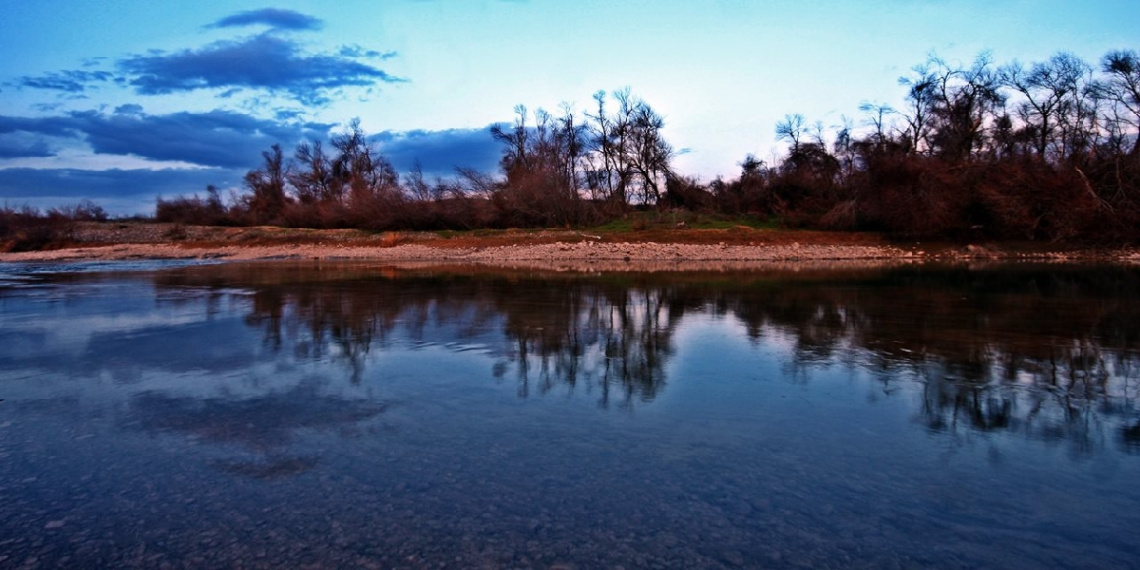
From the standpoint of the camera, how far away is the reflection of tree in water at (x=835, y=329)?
616cm

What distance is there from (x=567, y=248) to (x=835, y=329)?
24945mm

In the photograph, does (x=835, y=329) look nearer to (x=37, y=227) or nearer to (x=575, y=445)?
(x=575, y=445)

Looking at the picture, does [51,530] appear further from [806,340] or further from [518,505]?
[806,340]

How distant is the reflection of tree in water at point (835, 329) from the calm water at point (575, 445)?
71 mm

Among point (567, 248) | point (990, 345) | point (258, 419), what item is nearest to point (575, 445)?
point (258, 419)

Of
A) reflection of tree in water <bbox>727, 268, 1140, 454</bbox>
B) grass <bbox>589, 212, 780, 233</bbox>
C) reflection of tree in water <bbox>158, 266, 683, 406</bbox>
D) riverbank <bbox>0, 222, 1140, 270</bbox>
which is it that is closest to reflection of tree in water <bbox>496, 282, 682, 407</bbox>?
reflection of tree in water <bbox>158, 266, 683, 406</bbox>

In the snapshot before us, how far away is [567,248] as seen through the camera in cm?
3484

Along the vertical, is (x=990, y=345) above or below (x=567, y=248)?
below

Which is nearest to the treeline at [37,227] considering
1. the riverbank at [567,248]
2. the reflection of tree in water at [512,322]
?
the riverbank at [567,248]

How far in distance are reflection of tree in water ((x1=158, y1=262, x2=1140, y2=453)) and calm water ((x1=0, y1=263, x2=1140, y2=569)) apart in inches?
2.8

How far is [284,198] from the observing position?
59312mm

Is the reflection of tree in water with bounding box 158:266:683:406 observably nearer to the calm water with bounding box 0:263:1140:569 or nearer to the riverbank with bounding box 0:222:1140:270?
the calm water with bounding box 0:263:1140:569

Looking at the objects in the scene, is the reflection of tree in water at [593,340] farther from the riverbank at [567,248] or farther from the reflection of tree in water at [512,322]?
the riverbank at [567,248]

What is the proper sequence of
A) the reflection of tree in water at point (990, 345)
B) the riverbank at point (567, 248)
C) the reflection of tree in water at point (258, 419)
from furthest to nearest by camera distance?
1. the riverbank at point (567, 248)
2. the reflection of tree in water at point (990, 345)
3. the reflection of tree in water at point (258, 419)
